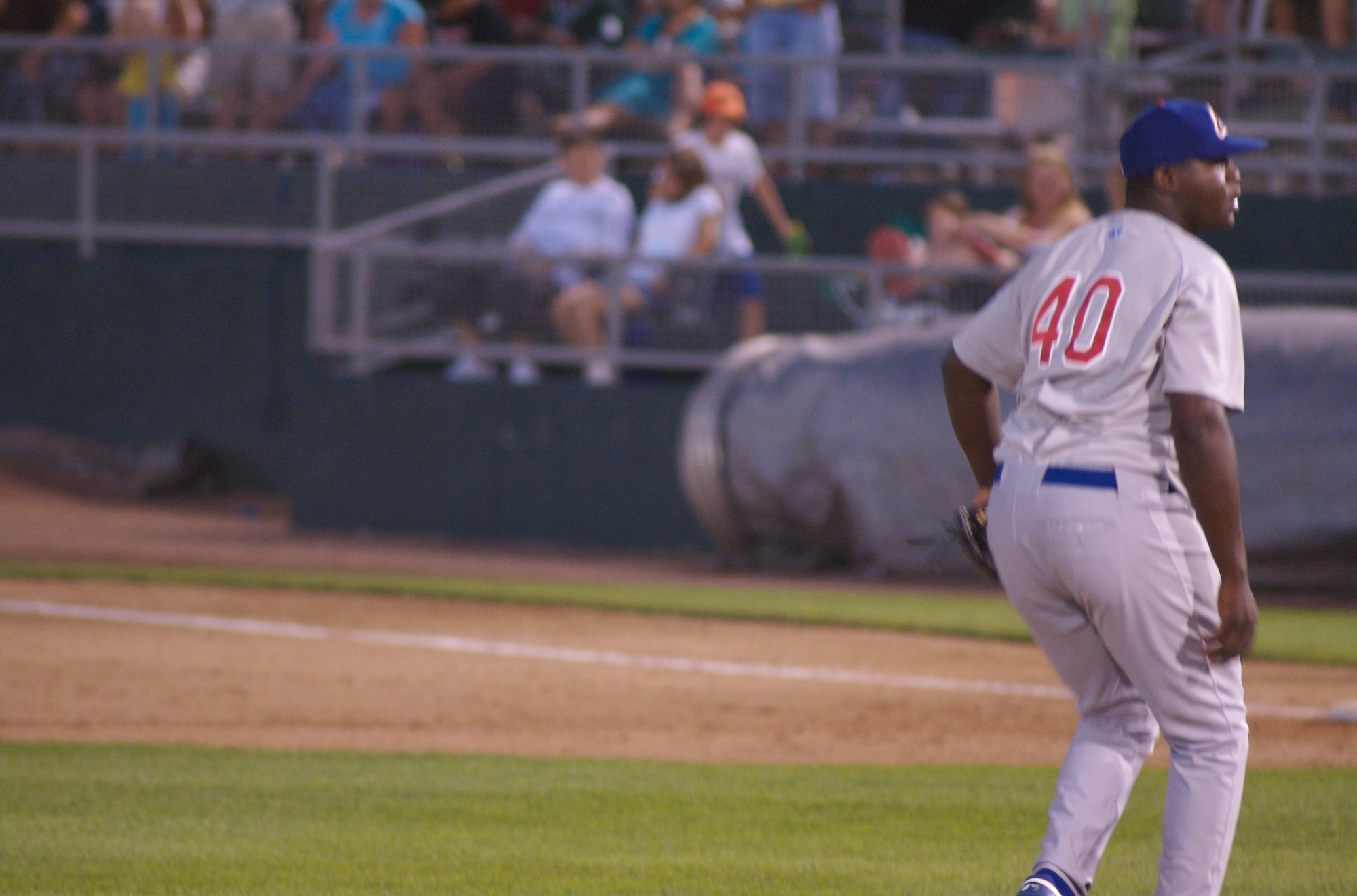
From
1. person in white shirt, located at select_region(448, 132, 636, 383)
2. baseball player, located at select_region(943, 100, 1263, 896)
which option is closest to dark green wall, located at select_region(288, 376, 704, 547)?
person in white shirt, located at select_region(448, 132, 636, 383)

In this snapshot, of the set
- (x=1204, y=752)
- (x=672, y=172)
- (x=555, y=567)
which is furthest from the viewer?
(x=672, y=172)

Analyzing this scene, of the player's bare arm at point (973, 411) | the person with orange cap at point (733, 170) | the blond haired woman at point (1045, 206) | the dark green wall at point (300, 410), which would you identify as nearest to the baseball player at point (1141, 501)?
the player's bare arm at point (973, 411)

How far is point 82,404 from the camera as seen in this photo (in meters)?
16.5

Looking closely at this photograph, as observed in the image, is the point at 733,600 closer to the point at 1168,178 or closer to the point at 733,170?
the point at 733,170

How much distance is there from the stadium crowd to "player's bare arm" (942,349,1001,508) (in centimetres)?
1152

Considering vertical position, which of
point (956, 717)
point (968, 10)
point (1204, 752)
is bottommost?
point (956, 717)

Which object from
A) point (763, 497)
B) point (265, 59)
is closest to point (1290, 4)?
point (763, 497)

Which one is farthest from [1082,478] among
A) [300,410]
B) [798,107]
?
[798,107]

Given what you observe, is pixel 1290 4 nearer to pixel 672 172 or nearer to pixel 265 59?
pixel 672 172

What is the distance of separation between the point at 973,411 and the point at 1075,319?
1.64 feet

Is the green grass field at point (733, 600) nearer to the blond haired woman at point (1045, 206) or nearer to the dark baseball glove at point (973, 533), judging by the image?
the blond haired woman at point (1045, 206)

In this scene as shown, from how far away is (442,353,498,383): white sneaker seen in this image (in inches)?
545

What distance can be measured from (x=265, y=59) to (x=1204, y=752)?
14.3m

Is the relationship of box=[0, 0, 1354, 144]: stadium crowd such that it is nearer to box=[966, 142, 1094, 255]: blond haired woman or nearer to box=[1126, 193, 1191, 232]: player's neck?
box=[966, 142, 1094, 255]: blond haired woman
